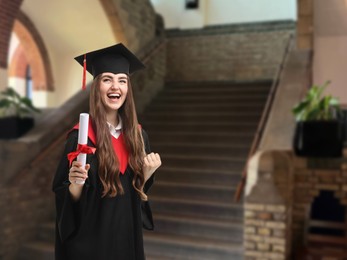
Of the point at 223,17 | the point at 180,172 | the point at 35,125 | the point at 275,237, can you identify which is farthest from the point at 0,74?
the point at 223,17

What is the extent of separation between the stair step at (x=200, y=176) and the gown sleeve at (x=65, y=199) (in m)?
2.98

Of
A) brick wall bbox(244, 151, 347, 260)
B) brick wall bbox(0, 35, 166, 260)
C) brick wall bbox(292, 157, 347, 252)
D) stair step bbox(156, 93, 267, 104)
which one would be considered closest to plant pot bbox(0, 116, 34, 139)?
brick wall bbox(0, 35, 166, 260)

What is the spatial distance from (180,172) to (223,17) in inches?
172

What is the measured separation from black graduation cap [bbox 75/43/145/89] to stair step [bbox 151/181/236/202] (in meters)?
2.87

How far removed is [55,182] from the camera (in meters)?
1.18

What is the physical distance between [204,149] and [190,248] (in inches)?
55.1

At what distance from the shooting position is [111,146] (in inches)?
45.8

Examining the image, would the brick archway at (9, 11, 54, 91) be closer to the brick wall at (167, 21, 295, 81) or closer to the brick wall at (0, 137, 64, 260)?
the brick wall at (167, 21, 295, 81)

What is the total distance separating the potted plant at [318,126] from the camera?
331 centimetres

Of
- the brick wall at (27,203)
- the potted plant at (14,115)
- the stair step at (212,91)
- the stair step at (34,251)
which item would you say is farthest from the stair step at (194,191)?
the stair step at (212,91)

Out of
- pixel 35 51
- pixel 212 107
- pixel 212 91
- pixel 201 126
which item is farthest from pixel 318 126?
pixel 35 51

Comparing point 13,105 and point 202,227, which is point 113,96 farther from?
point 13,105

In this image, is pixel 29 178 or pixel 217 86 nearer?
pixel 29 178

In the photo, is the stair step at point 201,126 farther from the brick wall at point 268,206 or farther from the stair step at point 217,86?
the brick wall at point 268,206
